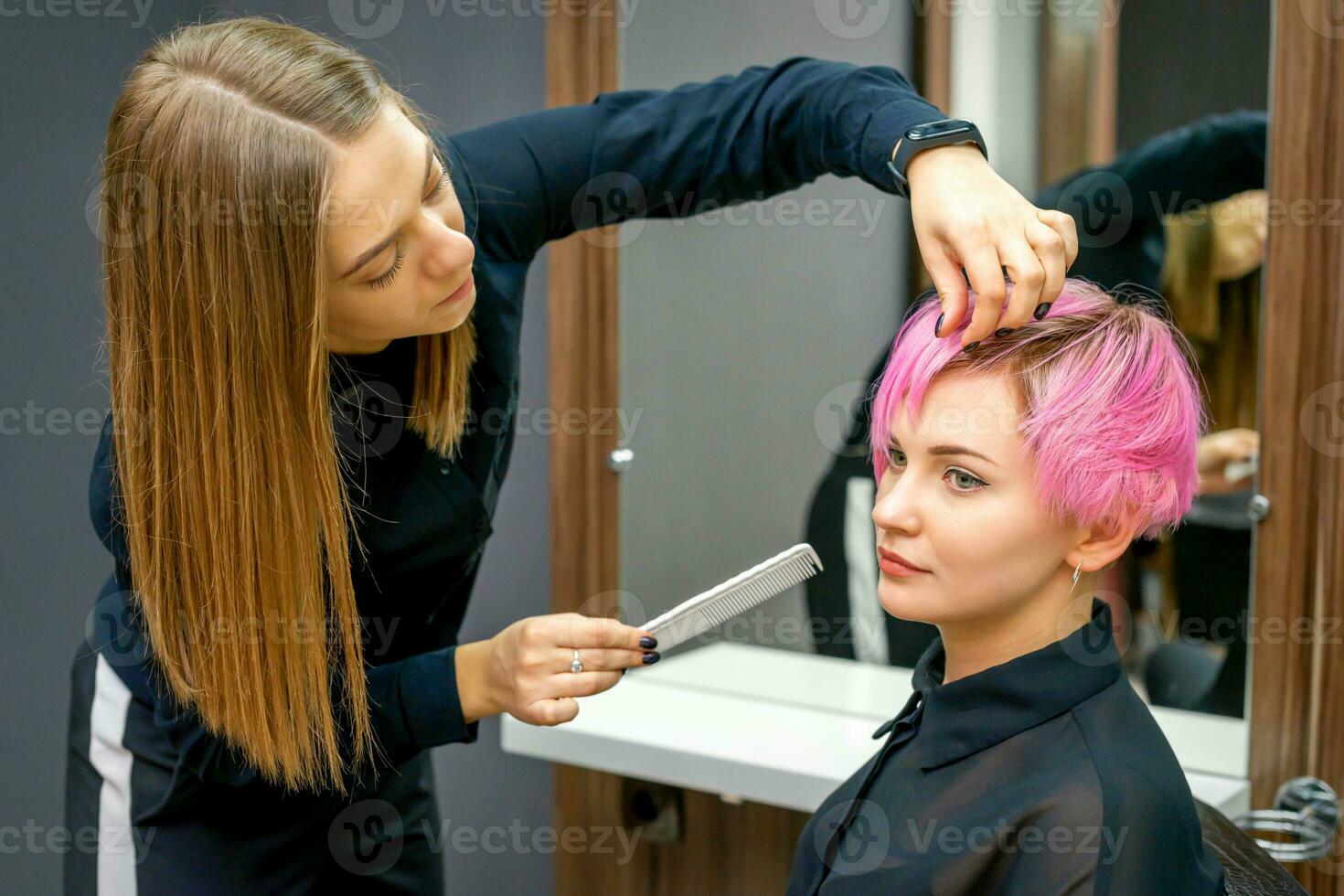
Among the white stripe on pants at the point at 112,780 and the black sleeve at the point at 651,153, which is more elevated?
the black sleeve at the point at 651,153

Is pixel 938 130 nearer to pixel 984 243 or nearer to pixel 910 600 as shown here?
pixel 984 243

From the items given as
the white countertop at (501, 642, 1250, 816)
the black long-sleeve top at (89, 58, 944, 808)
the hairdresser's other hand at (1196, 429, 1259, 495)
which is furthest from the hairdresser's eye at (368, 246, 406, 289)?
the hairdresser's other hand at (1196, 429, 1259, 495)

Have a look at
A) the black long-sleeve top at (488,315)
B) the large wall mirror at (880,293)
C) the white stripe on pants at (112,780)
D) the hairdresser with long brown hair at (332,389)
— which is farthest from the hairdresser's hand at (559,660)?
the large wall mirror at (880,293)

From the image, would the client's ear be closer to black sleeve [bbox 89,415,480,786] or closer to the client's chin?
the client's chin

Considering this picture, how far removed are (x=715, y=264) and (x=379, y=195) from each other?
42.2 inches

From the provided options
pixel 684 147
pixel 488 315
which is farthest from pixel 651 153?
pixel 488 315

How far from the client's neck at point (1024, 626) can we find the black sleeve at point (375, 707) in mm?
512

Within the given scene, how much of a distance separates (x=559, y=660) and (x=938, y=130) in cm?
57

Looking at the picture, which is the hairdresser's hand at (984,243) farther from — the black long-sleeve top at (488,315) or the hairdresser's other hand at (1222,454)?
the hairdresser's other hand at (1222,454)

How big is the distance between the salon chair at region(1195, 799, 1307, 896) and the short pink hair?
0.29 m

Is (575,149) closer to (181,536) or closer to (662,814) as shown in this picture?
(181,536)

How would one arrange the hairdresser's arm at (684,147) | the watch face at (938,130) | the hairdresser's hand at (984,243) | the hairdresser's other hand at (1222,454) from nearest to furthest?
the hairdresser's hand at (984,243) < the watch face at (938,130) < the hairdresser's arm at (684,147) < the hairdresser's other hand at (1222,454)

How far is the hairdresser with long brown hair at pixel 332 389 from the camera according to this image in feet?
3.24

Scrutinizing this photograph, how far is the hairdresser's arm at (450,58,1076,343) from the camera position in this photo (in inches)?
45.0
